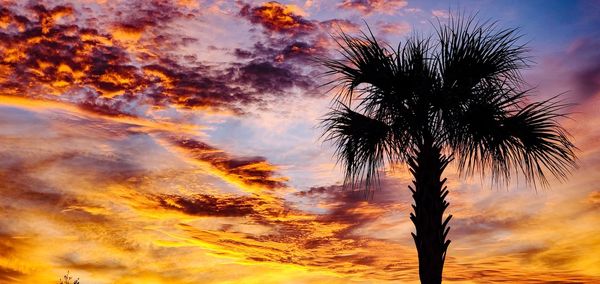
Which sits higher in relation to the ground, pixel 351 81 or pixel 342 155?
pixel 351 81

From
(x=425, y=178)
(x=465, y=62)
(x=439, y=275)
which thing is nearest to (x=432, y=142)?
(x=425, y=178)

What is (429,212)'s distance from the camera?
455 inches

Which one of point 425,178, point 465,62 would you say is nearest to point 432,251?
point 425,178

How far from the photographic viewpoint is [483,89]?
38.7ft

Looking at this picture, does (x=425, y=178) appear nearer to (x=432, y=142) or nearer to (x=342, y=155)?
(x=432, y=142)

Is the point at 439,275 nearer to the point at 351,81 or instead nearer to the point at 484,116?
the point at 484,116

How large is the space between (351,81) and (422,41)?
1.58 m

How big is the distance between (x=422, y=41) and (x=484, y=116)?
191 centimetres

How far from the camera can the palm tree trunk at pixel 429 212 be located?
37.3ft

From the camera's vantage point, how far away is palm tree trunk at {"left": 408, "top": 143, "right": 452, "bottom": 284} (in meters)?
11.4

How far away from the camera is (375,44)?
12.1 meters

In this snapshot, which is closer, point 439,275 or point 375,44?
point 439,275

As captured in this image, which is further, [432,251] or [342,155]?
[342,155]

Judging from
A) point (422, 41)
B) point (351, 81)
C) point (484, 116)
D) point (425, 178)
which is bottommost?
point (425, 178)
